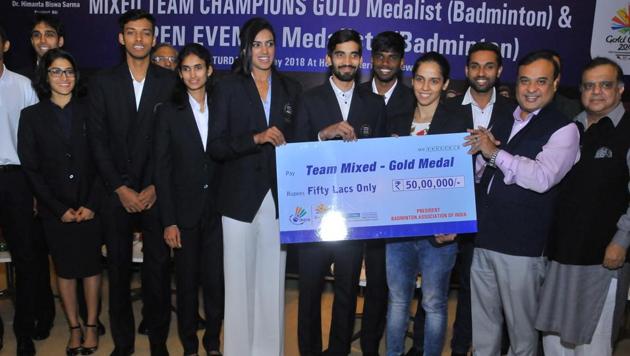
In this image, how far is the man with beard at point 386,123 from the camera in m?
3.38

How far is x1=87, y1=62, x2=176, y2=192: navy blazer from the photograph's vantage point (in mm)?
3441

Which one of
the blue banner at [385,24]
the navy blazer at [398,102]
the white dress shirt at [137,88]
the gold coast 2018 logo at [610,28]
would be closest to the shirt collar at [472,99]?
the navy blazer at [398,102]

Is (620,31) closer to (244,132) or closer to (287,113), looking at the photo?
(287,113)

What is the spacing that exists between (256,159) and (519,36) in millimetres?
2785

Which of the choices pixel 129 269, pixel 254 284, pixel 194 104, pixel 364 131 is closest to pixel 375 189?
pixel 364 131

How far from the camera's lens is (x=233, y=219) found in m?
3.27

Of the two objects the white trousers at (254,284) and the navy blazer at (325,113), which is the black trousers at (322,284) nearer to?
the white trousers at (254,284)

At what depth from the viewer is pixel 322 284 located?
11.2ft

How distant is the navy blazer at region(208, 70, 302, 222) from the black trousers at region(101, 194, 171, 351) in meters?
0.55

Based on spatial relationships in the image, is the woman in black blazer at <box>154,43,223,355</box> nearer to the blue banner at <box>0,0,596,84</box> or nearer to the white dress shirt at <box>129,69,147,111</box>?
the white dress shirt at <box>129,69,147,111</box>

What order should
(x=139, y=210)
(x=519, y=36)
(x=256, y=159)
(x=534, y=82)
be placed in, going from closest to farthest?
(x=534, y=82) < (x=256, y=159) < (x=139, y=210) < (x=519, y=36)

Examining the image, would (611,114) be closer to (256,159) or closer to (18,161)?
(256,159)

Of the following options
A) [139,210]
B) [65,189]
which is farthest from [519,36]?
[65,189]

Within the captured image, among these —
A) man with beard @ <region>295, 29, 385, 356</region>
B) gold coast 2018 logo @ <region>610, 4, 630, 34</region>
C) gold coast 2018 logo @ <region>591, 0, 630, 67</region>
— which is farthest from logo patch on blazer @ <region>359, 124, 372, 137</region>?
gold coast 2018 logo @ <region>610, 4, 630, 34</region>
